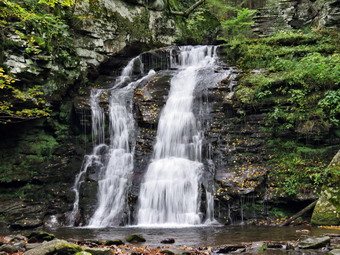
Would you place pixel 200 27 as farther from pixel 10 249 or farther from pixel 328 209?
pixel 10 249

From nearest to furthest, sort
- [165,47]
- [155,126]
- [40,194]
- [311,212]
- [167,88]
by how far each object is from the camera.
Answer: [311,212], [40,194], [155,126], [167,88], [165,47]

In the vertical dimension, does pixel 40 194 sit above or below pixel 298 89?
below

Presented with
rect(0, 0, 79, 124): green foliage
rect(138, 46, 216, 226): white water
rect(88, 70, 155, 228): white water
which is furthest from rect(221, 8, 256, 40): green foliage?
rect(0, 0, 79, 124): green foliage

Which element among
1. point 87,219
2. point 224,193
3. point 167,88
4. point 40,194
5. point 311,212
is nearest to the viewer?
point 311,212

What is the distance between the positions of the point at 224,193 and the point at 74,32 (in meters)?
10.6

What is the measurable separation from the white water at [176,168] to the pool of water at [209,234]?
100 cm

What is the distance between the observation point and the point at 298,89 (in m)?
11.1

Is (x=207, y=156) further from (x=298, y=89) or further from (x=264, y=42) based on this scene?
(x=264, y=42)

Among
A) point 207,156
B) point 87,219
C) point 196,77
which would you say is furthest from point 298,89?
point 87,219

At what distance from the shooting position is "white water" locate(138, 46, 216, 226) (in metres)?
9.80

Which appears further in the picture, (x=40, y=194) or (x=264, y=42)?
(x=264, y=42)


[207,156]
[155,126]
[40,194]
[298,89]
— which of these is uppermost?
[298,89]

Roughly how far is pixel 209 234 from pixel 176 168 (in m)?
3.58

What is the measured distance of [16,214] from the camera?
33.8 ft
